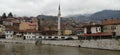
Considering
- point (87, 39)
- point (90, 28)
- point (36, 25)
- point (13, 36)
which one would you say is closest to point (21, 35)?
point (13, 36)

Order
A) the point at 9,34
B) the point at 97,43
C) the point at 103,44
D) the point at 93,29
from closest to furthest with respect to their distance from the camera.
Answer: the point at 103,44 → the point at 97,43 → the point at 93,29 → the point at 9,34

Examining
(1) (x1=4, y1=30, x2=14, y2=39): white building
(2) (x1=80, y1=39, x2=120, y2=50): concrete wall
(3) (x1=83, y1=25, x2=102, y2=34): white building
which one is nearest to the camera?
(2) (x1=80, y1=39, x2=120, y2=50): concrete wall

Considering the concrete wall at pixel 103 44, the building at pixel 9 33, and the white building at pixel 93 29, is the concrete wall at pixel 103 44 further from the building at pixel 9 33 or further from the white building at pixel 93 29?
the building at pixel 9 33

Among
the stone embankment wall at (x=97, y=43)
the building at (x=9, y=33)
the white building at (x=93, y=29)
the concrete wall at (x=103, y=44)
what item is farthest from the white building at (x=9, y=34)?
the concrete wall at (x=103, y=44)

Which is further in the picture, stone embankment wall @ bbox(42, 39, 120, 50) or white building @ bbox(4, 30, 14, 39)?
white building @ bbox(4, 30, 14, 39)

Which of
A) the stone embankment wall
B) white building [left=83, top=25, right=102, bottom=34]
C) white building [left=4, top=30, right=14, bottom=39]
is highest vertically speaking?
white building [left=83, top=25, right=102, bottom=34]

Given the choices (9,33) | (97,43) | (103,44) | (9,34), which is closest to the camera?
(103,44)

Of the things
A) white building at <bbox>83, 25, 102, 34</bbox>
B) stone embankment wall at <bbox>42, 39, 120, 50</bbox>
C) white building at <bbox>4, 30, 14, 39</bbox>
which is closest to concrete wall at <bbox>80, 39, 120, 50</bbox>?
stone embankment wall at <bbox>42, 39, 120, 50</bbox>

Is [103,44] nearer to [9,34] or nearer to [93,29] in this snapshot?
[93,29]

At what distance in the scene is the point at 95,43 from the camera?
60.8m

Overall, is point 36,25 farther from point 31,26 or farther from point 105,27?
point 105,27

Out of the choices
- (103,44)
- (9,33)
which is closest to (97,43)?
(103,44)

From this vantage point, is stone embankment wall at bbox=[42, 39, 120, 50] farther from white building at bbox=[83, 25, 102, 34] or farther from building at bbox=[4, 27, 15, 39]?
building at bbox=[4, 27, 15, 39]

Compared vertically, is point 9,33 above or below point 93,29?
below
